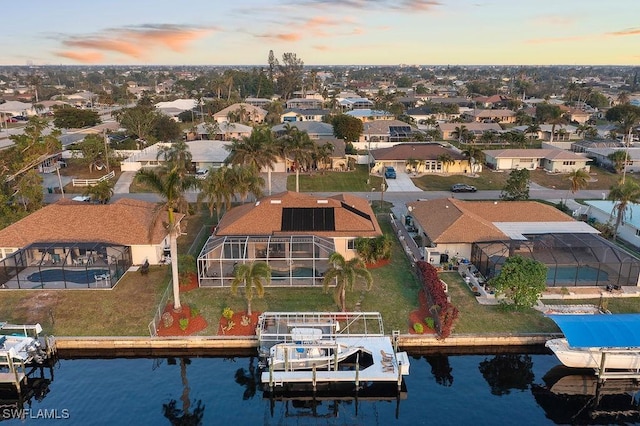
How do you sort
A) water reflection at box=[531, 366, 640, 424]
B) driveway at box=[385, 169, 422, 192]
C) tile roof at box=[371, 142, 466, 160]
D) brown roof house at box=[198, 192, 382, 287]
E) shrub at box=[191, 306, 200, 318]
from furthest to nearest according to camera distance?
tile roof at box=[371, 142, 466, 160]
driveway at box=[385, 169, 422, 192]
brown roof house at box=[198, 192, 382, 287]
shrub at box=[191, 306, 200, 318]
water reflection at box=[531, 366, 640, 424]

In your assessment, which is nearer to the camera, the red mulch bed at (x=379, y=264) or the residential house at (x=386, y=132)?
the red mulch bed at (x=379, y=264)

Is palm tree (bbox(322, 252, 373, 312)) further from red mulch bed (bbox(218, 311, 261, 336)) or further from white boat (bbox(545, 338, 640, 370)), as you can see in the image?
white boat (bbox(545, 338, 640, 370))

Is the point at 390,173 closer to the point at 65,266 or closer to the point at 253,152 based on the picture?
the point at 253,152

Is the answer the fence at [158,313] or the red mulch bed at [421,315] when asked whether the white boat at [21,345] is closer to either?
the fence at [158,313]

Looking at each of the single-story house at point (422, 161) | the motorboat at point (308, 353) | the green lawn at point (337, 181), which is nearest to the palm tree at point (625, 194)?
the green lawn at point (337, 181)

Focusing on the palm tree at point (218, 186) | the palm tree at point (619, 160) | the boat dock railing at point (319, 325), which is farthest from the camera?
the palm tree at point (619, 160)

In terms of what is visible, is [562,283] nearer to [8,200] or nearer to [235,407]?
[235,407]

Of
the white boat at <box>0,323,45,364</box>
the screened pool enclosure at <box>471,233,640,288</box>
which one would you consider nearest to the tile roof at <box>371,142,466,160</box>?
the screened pool enclosure at <box>471,233,640,288</box>
